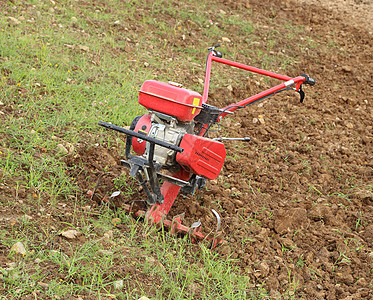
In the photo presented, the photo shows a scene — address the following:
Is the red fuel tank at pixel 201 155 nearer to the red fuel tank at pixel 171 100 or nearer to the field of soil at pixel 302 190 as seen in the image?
the red fuel tank at pixel 171 100

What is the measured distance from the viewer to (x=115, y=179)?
3.78 meters

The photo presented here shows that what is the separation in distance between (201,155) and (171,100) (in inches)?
18.9

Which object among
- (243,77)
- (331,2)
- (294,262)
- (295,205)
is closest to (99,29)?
(243,77)

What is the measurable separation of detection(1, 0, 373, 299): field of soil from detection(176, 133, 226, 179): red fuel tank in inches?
21.8

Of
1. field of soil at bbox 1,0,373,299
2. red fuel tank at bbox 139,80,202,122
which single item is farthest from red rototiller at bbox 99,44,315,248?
field of soil at bbox 1,0,373,299

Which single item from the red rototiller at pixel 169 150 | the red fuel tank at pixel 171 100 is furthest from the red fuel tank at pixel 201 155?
the red fuel tank at pixel 171 100

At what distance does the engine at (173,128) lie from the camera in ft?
10.3

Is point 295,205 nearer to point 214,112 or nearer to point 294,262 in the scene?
point 294,262

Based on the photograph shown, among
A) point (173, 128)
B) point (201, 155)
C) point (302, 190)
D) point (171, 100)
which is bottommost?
point (302, 190)

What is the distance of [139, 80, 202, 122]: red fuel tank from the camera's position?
10.3 ft

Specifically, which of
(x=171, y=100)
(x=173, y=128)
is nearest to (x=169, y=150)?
(x=173, y=128)

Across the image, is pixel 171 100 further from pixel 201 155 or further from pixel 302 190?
pixel 302 190

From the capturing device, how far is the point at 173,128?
325 cm

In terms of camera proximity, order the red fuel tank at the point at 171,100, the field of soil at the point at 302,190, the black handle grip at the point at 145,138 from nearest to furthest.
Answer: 1. the black handle grip at the point at 145,138
2. the red fuel tank at the point at 171,100
3. the field of soil at the point at 302,190
